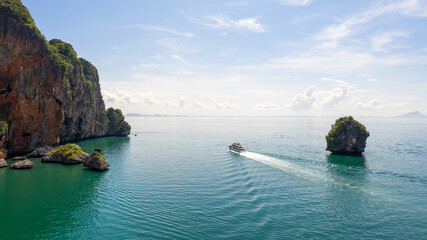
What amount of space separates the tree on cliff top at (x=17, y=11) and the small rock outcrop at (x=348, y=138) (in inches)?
3884

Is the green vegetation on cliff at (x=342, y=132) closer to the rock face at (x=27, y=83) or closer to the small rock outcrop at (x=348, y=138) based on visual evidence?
the small rock outcrop at (x=348, y=138)

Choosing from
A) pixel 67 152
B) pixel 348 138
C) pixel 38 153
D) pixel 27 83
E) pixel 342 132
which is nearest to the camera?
pixel 67 152

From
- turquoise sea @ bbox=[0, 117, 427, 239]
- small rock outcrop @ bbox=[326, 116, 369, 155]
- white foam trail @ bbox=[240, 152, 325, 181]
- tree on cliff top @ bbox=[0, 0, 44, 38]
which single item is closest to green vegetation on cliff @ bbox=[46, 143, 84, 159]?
turquoise sea @ bbox=[0, 117, 427, 239]

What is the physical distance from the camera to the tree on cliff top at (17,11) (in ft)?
197

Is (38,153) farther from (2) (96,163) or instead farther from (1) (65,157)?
(2) (96,163)

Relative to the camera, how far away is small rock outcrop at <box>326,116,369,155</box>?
7488 cm

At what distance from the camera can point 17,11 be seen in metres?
62.6

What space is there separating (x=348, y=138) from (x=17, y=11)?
10571cm

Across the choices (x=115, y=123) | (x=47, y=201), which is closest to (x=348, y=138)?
(x=47, y=201)

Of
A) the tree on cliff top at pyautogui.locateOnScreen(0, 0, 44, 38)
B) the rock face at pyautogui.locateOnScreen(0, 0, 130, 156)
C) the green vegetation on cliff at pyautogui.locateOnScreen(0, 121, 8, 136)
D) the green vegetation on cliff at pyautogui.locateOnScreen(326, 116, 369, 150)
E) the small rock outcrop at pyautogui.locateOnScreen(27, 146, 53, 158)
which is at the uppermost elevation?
the tree on cliff top at pyautogui.locateOnScreen(0, 0, 44, 38)

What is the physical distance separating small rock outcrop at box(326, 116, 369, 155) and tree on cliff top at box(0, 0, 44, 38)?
98654 mm

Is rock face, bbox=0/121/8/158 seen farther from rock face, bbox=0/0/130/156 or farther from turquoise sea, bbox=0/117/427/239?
turquoise sea, bbox=0/117/427/239

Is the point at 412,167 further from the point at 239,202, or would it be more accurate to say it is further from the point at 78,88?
the point at 78,88

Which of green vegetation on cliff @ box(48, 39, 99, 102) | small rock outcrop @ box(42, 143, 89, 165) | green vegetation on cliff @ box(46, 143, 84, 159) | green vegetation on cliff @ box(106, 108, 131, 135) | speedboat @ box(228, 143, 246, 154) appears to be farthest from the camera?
green vegetation on cliff @ box(106, 108, 131, 135)
